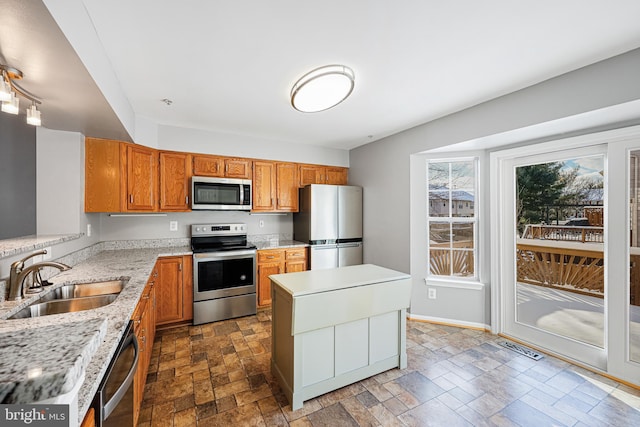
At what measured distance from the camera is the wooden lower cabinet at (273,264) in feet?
12.6

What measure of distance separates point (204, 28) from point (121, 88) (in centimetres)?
130

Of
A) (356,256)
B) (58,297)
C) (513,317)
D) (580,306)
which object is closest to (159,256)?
(58,297)

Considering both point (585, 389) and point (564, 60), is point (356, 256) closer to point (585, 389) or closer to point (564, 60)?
point (585, 389)

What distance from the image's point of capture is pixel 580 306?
8.62 ft

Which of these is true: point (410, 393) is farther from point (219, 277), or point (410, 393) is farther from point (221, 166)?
point (221, 166)

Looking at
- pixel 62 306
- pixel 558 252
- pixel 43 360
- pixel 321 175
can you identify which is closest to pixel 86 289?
pixel 62 306

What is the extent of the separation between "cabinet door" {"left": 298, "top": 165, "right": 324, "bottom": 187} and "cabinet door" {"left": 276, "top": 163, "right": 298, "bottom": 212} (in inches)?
3.4

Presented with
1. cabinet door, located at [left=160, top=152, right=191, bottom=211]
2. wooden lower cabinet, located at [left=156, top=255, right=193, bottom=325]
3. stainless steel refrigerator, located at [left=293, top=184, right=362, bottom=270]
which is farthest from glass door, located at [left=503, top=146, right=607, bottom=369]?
cabinet door, located at [left=160, top=152, right=191, bottom=211]

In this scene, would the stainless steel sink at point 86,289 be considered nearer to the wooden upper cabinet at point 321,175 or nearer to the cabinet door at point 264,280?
the cabinet door at point 264,280

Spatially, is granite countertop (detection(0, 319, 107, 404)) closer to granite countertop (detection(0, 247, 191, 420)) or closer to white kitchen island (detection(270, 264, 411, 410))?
granite countertop (detection(0, 247, 191, 420))

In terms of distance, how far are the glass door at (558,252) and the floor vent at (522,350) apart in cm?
14

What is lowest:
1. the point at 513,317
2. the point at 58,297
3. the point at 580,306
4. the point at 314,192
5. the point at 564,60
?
the point at 513,317

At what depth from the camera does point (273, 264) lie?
12.8ft

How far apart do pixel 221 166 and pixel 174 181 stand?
2.06 ft
